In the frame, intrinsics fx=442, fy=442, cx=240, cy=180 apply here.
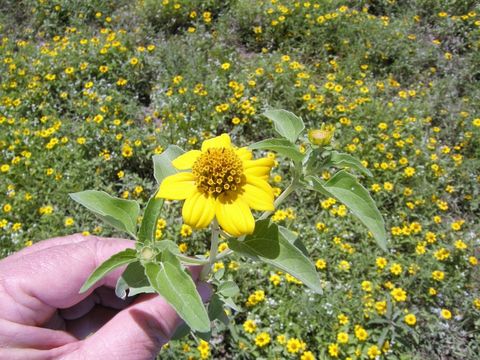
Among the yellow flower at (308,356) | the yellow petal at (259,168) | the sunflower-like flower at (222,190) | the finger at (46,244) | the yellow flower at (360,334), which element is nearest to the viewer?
the sunflower-like flower at (222,190)

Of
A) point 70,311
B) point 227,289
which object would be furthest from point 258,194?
point 70,311

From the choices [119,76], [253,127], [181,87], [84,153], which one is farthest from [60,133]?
[253,127]

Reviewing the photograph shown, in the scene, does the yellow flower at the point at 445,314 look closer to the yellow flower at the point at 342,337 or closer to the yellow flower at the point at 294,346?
the yellow flower at the point at 342,337

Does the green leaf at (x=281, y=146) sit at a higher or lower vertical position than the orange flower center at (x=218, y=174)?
higher

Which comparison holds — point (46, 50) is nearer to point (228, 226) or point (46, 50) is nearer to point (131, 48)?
point (131, 48)

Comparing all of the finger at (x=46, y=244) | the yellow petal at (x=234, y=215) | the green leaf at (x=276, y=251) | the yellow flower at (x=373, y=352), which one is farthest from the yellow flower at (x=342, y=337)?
the yellow petal at (x=234, y=215)

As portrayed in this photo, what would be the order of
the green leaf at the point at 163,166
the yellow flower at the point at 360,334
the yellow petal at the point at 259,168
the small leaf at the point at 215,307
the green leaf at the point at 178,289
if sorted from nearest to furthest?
1. the green leaf at the point at 178,289
2. the yellow petal at the point at 259,168
3. the green leaf at the point at 163,166
4. the small leaf at the point at 215,307
5. the yellow flower at the point at 360,334

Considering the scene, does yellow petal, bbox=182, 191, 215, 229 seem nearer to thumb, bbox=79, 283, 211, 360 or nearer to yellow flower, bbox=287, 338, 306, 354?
thumb, bbox=79, 283, 211, 360
